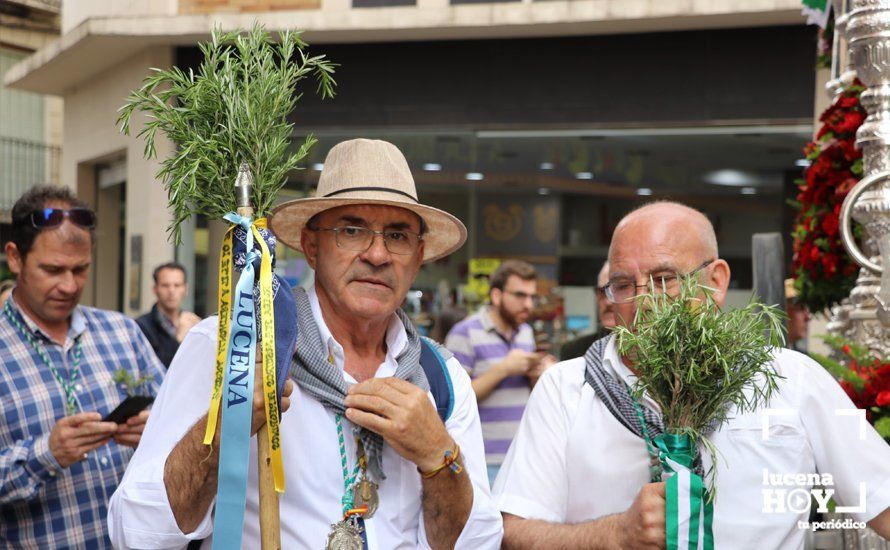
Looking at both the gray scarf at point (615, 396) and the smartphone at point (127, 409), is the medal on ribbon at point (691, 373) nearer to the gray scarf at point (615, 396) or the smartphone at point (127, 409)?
the gray scarf at point (615, 396)

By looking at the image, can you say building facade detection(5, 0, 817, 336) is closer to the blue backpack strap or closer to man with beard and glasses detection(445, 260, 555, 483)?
man with beard and glasses detection(445, 260, 555, 483)

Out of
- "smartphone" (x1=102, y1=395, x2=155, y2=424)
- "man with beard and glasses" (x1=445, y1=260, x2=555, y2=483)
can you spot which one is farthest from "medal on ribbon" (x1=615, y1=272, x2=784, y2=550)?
"man with beard and glasses" (x1=445, y1=260, x2=555, y2=483)

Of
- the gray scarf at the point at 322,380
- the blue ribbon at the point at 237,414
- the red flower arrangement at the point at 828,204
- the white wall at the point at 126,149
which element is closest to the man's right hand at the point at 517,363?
the red flower arrangement at the point at 828,204

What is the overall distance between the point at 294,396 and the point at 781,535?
4.38ft

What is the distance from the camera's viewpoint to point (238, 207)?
266 centimetres

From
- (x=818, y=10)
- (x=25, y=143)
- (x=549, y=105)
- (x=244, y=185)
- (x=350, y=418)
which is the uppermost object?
(x=25, y=143)

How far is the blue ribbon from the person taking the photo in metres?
2.55

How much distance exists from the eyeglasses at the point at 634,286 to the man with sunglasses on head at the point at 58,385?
6.36 feet

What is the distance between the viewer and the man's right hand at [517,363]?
22.9 feet

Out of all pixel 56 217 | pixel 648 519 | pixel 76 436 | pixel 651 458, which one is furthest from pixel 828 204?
pixel 56 217

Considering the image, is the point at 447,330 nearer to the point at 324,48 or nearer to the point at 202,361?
the point at 324,48

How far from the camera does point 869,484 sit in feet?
9.53

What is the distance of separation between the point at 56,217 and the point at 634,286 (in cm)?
252

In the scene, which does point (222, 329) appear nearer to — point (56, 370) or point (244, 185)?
point (244, 185)
